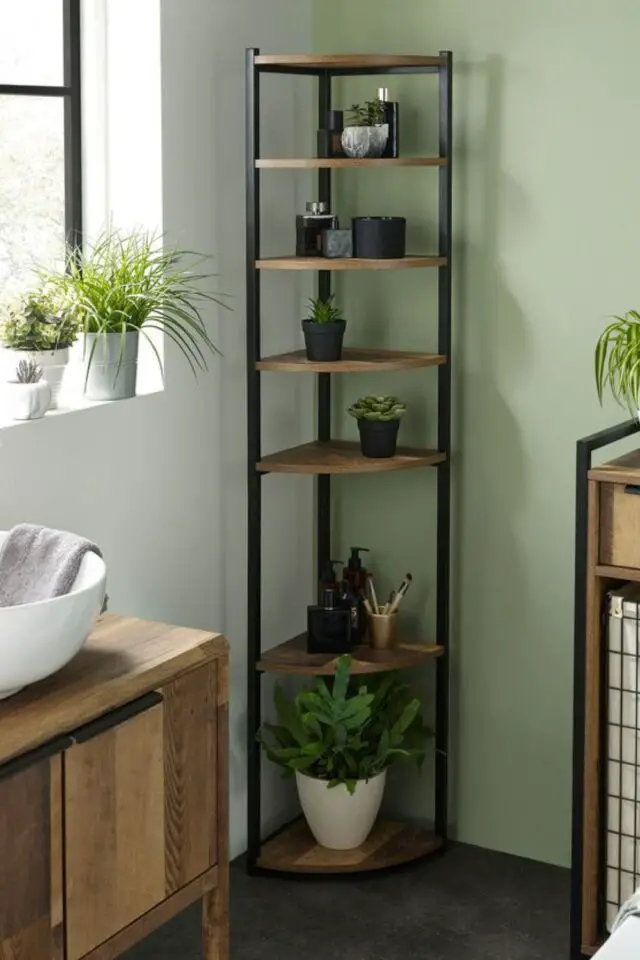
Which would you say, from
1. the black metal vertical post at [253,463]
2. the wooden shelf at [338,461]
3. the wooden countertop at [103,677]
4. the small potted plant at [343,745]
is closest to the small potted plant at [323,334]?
the black metal vertical post at [253,463]

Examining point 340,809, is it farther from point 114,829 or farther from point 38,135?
point 38,135

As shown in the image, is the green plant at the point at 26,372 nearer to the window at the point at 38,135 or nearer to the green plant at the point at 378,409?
the window at the point at 38,135

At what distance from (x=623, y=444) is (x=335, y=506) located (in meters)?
0.76

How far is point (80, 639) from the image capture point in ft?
7.01

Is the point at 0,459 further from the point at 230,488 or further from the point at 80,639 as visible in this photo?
the point at 230,488

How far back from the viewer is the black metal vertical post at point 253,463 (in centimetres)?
300

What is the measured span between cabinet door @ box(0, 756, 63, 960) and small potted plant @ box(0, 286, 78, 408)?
2.95 ft

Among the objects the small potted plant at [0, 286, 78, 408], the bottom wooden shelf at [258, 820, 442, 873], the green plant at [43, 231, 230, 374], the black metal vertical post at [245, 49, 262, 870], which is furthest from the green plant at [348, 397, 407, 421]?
the bottom wooden shelf at [258, 820, 442, 873]

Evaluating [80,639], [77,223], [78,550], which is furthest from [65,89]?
[80,639]

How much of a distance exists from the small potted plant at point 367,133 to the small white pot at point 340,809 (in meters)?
1.38

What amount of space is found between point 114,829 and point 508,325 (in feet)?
5.02

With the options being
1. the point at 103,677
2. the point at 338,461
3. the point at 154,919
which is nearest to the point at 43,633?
the point at 103,677

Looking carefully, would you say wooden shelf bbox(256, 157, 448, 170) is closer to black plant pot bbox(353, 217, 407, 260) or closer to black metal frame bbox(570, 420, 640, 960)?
black plant pot bbox(353, 217, 407, 260)

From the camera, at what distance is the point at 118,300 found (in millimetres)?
2760
